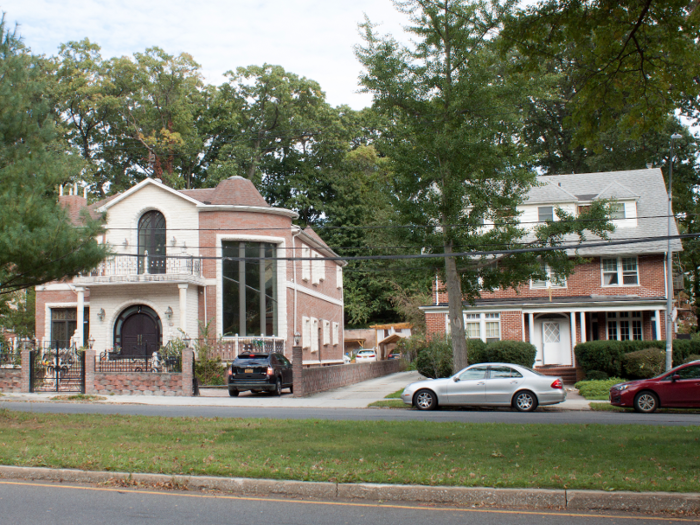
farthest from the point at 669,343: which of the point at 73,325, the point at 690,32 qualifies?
the point at 73,325

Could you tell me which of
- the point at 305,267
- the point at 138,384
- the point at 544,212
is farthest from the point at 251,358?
the point at 544,212

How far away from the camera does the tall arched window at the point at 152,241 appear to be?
31.2 meters

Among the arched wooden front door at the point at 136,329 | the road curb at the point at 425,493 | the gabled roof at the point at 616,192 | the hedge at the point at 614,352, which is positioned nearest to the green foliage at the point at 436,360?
the hedge at the point at 614,352

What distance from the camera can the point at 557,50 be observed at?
11289 mm

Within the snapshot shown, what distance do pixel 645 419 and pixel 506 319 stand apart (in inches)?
583

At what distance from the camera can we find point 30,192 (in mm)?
14336

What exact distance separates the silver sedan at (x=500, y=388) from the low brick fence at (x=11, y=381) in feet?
53.2

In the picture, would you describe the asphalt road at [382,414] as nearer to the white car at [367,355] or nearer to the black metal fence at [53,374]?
the black metal fence at [53,374]

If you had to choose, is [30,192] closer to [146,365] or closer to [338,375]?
[146,365]

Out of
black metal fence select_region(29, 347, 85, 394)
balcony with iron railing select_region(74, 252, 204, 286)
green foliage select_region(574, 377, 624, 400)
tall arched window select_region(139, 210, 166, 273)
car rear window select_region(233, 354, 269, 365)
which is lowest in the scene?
green foliage select_region(574, 377, 624, 400)

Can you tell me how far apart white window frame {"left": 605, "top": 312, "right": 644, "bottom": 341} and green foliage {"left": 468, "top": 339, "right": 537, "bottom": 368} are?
6.44 m

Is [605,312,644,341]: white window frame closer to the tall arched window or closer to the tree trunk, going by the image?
the tree trunk

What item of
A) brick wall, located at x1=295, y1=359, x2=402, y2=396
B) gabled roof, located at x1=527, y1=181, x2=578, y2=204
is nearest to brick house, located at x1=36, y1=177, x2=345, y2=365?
brick wall, located at x1=295, y1=359, x2=402, y2=396

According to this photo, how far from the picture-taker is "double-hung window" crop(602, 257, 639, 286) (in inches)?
1230
